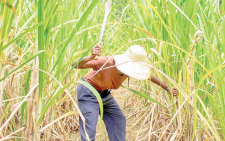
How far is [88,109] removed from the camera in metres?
1.73

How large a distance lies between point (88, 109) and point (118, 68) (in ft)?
1.32

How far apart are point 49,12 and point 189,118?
747 mm

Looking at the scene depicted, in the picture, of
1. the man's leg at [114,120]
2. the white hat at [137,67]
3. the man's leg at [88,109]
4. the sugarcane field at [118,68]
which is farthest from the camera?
the man's leg at [114,120]

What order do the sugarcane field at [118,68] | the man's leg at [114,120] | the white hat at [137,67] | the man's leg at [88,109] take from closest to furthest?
1. the sugarcane field at [118,68]
2. the white hat at [137,67]
3. the man's leg at [88,109]
4. the man's leg at [114,120]

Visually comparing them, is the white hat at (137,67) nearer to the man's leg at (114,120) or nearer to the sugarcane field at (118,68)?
the sugarcane field at (118,68)

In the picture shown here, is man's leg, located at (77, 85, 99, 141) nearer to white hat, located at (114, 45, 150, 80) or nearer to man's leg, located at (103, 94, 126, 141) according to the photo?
man's leg, located at (103, 94, 126, 141)

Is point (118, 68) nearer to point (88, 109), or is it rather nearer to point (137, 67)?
point (137, 67)

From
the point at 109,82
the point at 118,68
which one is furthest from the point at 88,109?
the point at 118,68

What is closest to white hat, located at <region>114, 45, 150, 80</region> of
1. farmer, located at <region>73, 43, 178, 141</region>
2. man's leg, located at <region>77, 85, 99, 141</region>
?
farmer, located at <region>73, 43, 178, 141</region>

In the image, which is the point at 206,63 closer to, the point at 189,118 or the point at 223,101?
the point at 189,118

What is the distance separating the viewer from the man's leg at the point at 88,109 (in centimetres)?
171

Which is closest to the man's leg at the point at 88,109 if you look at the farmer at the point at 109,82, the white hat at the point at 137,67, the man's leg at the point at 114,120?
the farmer at the point at 109,82

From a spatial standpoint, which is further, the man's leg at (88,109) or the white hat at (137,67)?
the man's leg at (88,109)

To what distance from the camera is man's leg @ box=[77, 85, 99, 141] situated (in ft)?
5.63
